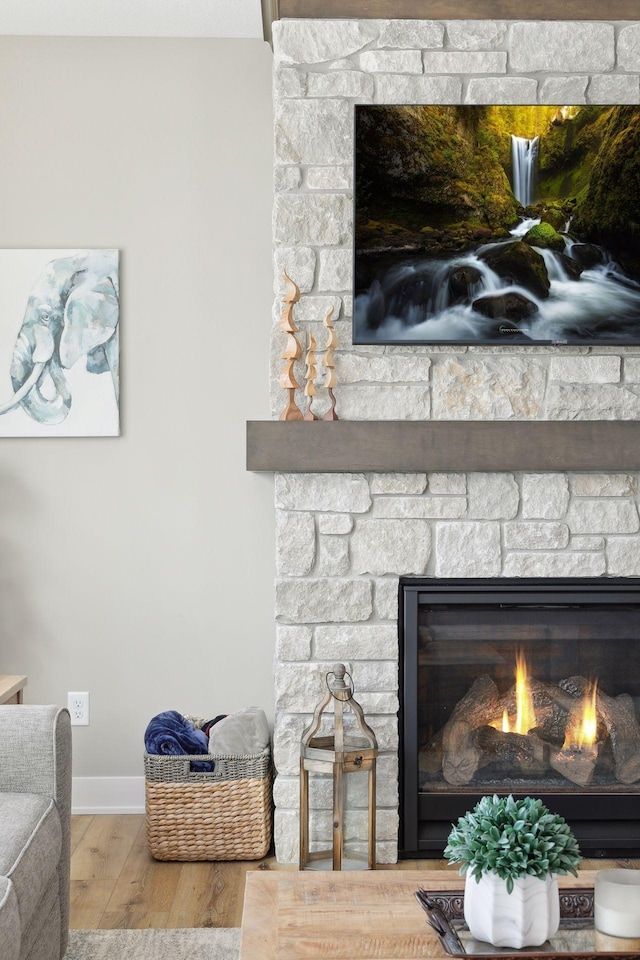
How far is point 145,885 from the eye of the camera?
2531 millimetres

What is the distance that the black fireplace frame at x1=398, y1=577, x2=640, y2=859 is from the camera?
260 centimetres

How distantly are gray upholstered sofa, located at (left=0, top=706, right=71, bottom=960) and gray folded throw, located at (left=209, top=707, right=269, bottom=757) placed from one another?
71 centimetres

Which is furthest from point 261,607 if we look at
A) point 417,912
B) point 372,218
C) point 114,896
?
point 417,912

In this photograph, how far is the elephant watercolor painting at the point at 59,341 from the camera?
3.03 meters

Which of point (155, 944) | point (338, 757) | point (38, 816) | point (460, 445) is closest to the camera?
point (38, 816)

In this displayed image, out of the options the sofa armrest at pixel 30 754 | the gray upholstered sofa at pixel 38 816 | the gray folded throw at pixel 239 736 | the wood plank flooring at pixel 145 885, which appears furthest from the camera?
the gray folded throw at pixel 239 736

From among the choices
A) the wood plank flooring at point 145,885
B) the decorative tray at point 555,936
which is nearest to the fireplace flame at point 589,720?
the wood plank flooring at point 145,885

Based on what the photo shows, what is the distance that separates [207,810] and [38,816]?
88 cm

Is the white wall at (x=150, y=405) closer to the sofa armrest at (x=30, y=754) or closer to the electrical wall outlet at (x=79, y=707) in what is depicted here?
the electrical wall outlet at (x=79, y=707)

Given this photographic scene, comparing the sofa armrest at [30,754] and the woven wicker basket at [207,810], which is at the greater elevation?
the sofa armrest at [30,754]

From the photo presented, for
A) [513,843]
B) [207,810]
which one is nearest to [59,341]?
[207,810]

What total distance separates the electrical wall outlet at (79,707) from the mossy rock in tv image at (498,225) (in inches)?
61.5

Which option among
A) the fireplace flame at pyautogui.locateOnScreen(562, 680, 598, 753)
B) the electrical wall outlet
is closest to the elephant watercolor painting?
the electrical wall outlet

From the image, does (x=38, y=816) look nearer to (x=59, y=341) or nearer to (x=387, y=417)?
(x=387, y=417)
